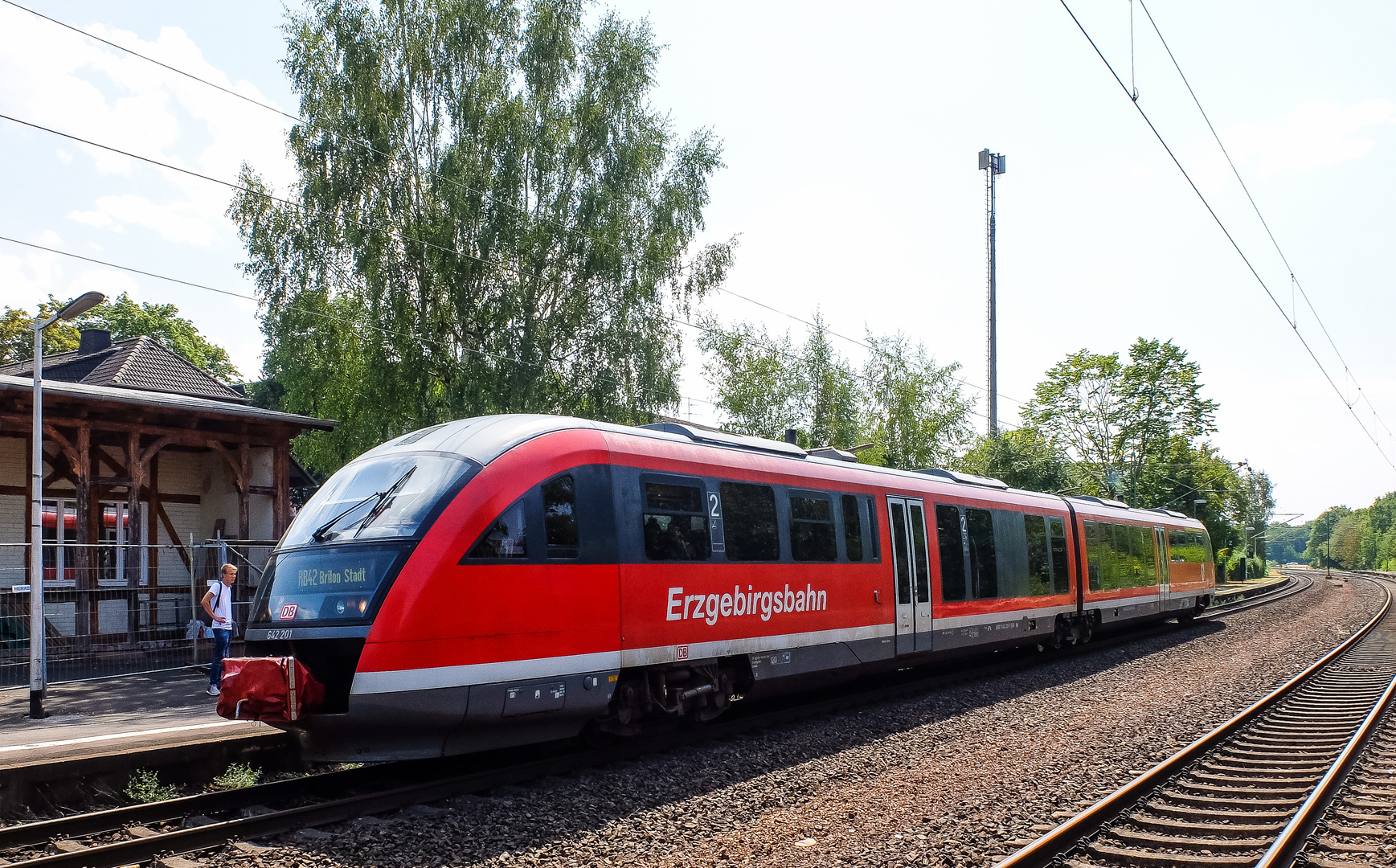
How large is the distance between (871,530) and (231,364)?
172 feet

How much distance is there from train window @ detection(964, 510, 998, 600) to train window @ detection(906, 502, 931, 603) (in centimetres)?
138

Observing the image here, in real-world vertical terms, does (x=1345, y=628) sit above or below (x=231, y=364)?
below

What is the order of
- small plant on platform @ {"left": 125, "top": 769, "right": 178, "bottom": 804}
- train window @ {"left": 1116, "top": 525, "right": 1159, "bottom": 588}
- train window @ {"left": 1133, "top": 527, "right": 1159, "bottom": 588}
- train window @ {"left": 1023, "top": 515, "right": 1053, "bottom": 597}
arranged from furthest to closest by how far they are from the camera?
1. train window @ {"left": 1133, "top": 527, "right": 1159, "bottom": 588}
2. train window @ {"left": 1116, "top": 525, "right": 1159, "bottom": 588}
3. train window @ {"left": 1023, "top": 515, "right": 1053, "bottom": 597}
4. small plant on platform @ {"left": 125, "top": 769, "right": 178, "bottom": 804}

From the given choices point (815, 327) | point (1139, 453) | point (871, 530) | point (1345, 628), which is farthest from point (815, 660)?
point (1139, 453)

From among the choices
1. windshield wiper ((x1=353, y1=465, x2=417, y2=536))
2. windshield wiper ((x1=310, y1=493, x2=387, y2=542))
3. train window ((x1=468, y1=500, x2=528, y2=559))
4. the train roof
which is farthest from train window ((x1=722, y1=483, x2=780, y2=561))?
windshield wiper ((x1=310, y1=493, x2=387, y2=542))

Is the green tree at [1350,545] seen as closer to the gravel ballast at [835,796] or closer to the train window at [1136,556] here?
the train window at [1136,556]

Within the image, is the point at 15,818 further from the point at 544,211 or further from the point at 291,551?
the point at 544,211

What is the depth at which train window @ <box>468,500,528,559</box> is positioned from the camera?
308 inches

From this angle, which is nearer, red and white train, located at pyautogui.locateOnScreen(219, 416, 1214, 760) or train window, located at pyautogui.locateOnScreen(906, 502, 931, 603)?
red and white train, located at pyautogui.locateOnScreen(219, 416, 1214, 760)

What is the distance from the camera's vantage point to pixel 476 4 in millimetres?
21969

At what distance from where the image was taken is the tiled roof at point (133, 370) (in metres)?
23.2

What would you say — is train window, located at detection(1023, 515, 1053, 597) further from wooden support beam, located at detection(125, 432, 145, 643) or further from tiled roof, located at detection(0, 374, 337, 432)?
wooden support beam, located at detection(125, 432, 145, 643)

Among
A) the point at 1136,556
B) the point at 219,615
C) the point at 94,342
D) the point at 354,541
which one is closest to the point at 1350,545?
the point at 1136,556

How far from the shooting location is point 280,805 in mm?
7383
